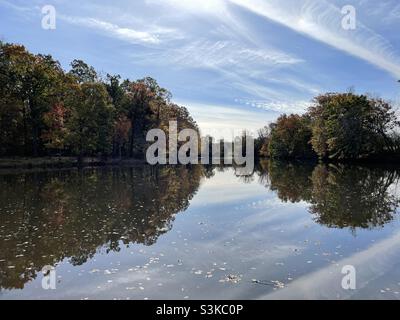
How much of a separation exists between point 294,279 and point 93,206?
1251 cm

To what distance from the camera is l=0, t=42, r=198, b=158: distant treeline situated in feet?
157

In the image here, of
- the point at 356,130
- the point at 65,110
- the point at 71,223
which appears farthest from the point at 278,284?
the point at 356,130

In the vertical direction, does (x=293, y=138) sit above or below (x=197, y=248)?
above

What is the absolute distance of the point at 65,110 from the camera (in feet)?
176

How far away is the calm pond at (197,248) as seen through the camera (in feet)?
26.7

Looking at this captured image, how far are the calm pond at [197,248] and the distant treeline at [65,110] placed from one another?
102 ft

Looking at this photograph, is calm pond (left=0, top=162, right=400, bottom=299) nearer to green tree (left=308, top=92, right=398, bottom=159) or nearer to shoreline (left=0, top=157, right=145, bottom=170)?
shoreline (left=0, top=157, right=145, bottom=170)

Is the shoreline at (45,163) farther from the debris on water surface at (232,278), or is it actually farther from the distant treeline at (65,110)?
the debris on water surface at (232,278)

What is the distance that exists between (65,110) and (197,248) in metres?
47.1

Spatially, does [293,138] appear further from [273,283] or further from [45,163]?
[273,283]

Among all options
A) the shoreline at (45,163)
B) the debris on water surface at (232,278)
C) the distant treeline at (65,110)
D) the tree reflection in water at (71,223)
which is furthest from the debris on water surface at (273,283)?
the distant treeline at (65,110)

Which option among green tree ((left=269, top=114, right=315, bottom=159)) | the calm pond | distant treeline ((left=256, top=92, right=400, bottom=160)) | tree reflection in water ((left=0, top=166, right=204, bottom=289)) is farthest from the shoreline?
green tree ((left=269, top=114, right=315, bottom=159))

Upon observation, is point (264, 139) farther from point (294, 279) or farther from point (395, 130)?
point (294, 279)
